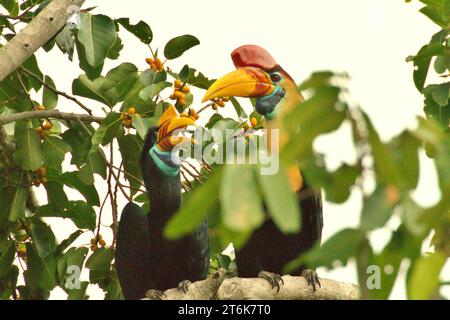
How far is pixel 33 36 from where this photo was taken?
246 centimetres

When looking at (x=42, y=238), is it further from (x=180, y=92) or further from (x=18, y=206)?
(x=180, y=92)

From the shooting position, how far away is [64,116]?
2.79m

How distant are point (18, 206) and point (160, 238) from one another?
0.64 metres

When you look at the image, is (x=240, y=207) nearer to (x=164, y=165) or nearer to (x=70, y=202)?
(x=164, y=165)

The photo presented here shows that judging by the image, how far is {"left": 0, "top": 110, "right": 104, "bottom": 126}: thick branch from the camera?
2682 mm

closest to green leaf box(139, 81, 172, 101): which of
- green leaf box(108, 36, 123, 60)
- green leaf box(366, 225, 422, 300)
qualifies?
green leaf box(108, 36, 123, 60)

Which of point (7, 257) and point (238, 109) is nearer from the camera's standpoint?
point (238, 109)

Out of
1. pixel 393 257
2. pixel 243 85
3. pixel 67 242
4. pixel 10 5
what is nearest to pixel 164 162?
pixel 243 85

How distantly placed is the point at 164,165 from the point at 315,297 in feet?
1.82

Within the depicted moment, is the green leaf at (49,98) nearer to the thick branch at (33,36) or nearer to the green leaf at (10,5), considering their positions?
the green leaf at (10,5)

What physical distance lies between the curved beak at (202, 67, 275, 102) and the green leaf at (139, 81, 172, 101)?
0.21 m

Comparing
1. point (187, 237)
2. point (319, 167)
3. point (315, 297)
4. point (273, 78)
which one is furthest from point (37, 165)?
point (319, 167)

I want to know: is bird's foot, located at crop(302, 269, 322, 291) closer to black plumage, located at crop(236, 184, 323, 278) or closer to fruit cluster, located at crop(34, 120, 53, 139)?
black plumage, located at crop(236, 184, 323, 278)

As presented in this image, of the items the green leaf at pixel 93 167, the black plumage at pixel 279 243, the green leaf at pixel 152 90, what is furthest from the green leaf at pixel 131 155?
the black plumage at pixel 279 243
